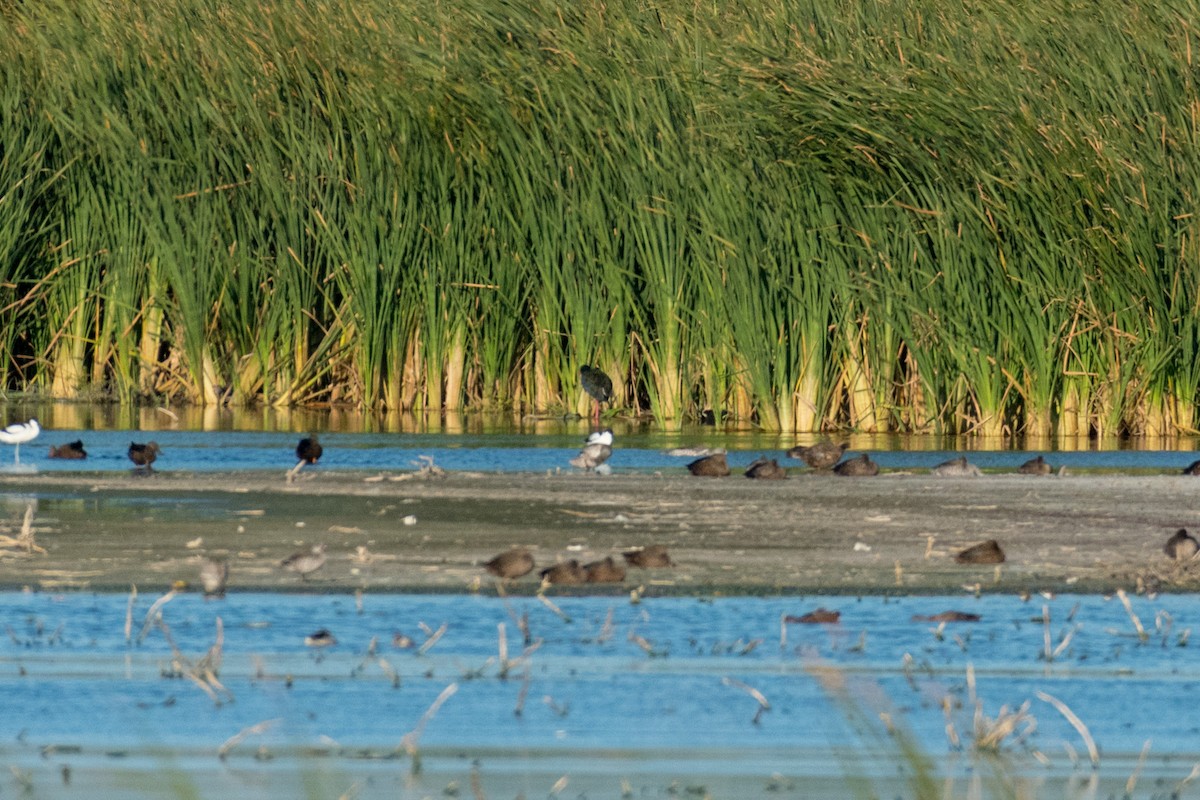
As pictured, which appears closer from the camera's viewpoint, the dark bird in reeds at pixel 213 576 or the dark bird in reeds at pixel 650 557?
the dark bird in reeds at pixel 213 576

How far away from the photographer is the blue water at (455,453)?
996cm

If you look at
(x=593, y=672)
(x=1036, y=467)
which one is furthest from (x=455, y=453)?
(x=593, y=672)

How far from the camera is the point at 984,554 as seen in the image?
6.59 metres

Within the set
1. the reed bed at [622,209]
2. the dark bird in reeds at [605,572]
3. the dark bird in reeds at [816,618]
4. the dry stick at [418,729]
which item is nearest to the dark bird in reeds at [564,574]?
the dark bird in reeds at [605,572]

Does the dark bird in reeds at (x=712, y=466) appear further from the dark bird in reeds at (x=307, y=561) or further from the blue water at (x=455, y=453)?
the dark bird in reeds at (x=307, y=561)

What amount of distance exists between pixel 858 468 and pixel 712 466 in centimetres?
67

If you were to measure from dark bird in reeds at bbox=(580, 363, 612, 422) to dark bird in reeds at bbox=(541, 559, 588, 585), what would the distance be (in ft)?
19.7

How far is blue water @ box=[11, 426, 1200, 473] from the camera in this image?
9.96 m

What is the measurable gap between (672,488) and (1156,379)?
154 inches

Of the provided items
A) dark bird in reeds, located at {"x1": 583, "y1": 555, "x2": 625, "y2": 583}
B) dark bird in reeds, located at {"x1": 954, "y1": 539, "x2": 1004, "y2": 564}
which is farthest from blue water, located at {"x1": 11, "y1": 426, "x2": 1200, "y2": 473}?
dark bird in reeds, located at {"x1": 583, "y1": 555, "x2": 625, "y2": 583}

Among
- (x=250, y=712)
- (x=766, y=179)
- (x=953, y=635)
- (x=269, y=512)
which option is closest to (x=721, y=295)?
(x=766, y=179)

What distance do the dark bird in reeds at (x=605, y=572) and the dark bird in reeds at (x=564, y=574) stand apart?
1.2 inches

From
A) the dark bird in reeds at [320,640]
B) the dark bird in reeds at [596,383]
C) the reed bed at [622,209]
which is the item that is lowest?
the dark bird in reeds at [320,640]

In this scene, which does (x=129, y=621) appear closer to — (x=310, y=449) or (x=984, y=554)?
(x=984, y=554)
